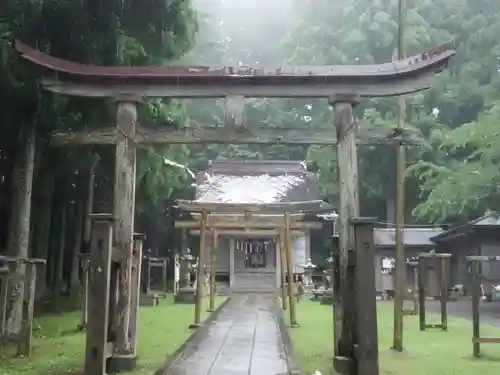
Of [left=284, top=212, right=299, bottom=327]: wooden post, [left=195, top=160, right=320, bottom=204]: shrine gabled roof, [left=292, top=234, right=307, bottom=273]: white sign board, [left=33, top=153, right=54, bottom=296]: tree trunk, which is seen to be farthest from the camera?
[left=292, top=234, right=307, bottom=273]: white sign board

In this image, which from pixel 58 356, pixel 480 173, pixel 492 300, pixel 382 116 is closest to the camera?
pixel 58 356

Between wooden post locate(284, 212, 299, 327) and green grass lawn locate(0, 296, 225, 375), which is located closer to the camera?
green grass lawn locate(0, 296, 225, 375)

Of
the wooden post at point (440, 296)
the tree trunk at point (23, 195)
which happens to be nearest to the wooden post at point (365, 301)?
the tree trunk at point (23, 195)

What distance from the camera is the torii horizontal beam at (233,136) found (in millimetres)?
8102

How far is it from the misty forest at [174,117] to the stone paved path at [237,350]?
2.21 meters

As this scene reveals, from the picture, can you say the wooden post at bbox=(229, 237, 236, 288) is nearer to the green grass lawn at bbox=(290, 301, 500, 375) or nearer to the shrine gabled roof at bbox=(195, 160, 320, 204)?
the shrine gabled roof at bbox=(195, 160, 320, 204)

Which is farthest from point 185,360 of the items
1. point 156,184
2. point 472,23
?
point 472,23

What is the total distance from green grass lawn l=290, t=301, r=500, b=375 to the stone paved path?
1.39ft

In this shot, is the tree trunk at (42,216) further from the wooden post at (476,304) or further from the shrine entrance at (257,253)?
the shrine entrance at (257,253)

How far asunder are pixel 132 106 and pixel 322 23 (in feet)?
109

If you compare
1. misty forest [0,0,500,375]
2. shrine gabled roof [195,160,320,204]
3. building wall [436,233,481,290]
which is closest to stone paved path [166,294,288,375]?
misty forest [0,0,500,375]

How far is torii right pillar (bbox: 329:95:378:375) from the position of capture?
7812mm

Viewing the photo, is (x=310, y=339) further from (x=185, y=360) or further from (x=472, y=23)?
(x=472, y=23)

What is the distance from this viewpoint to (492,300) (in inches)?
920
